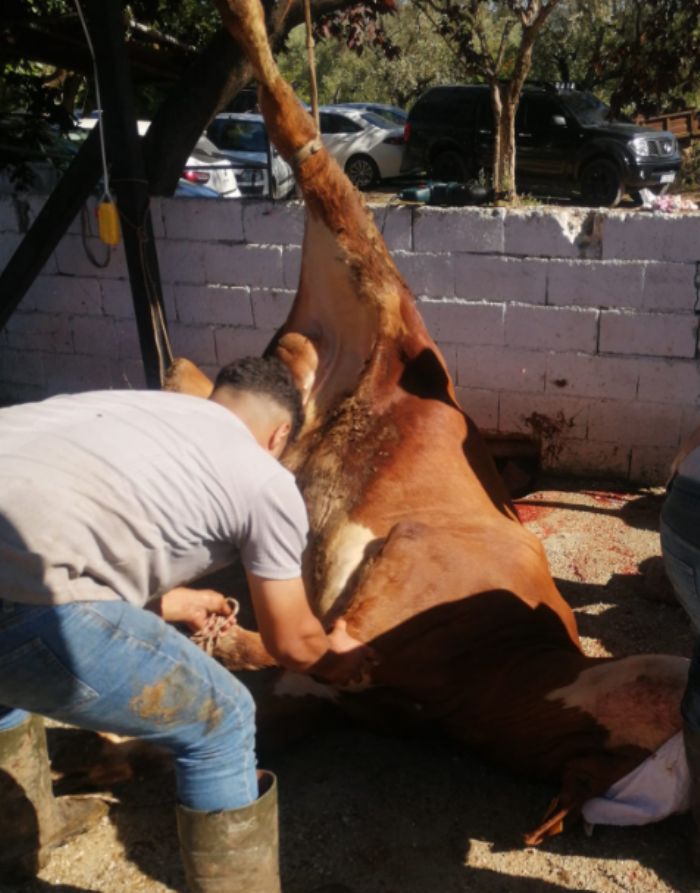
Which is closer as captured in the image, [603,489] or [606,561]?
[606,561]

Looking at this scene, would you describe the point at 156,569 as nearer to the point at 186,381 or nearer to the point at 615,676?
the point at 615,676

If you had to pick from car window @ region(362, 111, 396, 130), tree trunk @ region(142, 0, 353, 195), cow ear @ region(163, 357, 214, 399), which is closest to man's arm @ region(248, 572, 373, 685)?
cow ear @ region(163, 357, 214, 399)

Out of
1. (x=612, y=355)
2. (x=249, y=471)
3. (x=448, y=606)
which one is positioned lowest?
(x=448, y=606)

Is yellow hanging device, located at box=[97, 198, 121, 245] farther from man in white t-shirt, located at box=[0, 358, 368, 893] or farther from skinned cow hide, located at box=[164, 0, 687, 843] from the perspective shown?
man in white t-shirt, located at box=[0, 358, 368, 893]

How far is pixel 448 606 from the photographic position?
9.56 feet

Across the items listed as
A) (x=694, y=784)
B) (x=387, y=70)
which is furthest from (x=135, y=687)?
(x=387, y=70)

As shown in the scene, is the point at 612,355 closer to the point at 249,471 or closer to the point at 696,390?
the point at 696,390

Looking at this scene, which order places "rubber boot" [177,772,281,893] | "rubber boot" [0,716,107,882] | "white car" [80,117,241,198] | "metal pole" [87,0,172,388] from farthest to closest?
"white car" [80,117,241,198], "metal pole" [87,0,172,388], "rubber boot" [0,716,107,882], "rubber boot" [177,772,281,893]

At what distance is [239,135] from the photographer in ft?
52.2

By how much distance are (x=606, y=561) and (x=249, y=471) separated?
7.97 feet

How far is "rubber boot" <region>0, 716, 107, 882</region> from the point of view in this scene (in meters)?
2.42

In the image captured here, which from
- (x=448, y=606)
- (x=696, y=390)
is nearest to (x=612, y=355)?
(x=696, y=390)

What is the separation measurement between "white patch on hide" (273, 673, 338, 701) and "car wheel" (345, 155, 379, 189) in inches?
686

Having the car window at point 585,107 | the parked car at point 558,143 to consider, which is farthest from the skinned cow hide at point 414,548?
the car window at point 585,107
